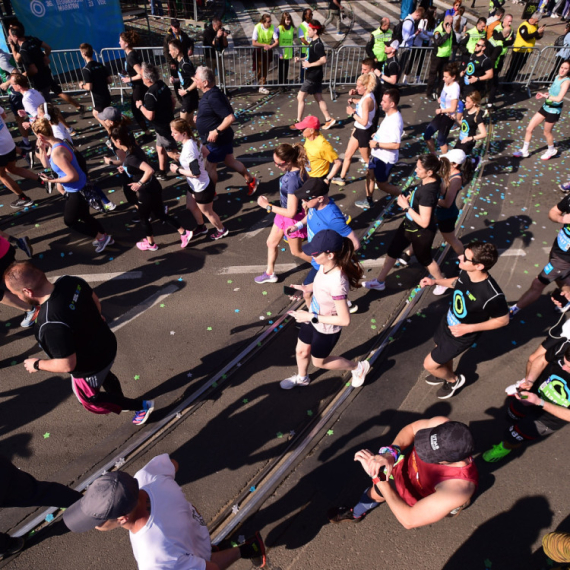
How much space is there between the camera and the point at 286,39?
11859 millimetres

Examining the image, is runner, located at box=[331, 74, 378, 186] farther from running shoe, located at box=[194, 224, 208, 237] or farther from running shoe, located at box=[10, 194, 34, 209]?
running shoe, located at box=[10, 194, 34, 209]

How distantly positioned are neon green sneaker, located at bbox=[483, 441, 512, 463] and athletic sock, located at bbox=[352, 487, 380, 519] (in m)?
1.35

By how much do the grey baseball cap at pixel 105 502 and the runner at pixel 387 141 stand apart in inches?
227

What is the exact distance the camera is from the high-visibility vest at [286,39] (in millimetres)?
11727

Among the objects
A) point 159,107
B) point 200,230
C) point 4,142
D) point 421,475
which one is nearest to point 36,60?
point 4,142

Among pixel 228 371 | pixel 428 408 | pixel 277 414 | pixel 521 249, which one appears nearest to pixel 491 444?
pixel 428 408

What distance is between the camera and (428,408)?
4500 mm

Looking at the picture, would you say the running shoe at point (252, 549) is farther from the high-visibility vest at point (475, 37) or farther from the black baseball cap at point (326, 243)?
the high-visibility vest at point (475, 37)

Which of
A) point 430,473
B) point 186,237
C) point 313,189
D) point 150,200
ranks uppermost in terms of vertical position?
point 313,189

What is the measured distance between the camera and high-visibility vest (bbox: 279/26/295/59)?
1173cm

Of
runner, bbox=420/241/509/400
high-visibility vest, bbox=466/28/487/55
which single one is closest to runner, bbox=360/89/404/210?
runner, bbox=420/241/509/400

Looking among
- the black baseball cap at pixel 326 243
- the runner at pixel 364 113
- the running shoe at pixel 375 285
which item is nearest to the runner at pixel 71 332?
the black baseball cap at pixel 326 243

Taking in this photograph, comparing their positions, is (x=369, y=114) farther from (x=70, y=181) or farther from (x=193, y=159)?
(x=70, y=181)

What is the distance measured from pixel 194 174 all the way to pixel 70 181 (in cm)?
167
